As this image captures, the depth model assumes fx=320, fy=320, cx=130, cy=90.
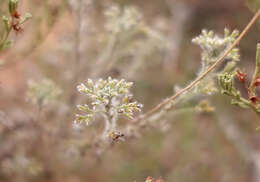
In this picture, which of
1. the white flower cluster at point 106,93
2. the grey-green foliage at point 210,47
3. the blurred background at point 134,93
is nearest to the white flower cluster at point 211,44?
the grey-green foliage at point 210,47

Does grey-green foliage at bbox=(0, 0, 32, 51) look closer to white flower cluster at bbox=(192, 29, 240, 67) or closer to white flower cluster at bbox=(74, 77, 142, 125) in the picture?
white flower cluster at bbox=(74, 77, 142, 125)

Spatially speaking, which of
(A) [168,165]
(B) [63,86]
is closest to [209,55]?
(B) [63,86]

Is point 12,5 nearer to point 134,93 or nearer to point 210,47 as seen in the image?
point 210,47

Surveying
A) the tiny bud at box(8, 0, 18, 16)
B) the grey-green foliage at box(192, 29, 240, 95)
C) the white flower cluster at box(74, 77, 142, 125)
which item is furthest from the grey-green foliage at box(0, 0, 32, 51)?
the grey-green foliage at box(192, 29, 240, 95)

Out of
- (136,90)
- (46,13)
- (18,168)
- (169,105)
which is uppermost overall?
(136,90)

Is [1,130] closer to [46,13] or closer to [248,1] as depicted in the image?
[46,13]

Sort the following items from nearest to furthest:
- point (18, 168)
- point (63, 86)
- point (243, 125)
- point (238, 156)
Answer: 1. point (18, 168)
2. point (63, 86)
3. point (238, 156)
4. point (243, 125)

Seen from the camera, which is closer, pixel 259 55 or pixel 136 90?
pixel 259 55

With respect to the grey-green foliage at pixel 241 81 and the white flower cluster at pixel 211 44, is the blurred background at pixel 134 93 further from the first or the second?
the grey-green foliage at pixel 241 81
